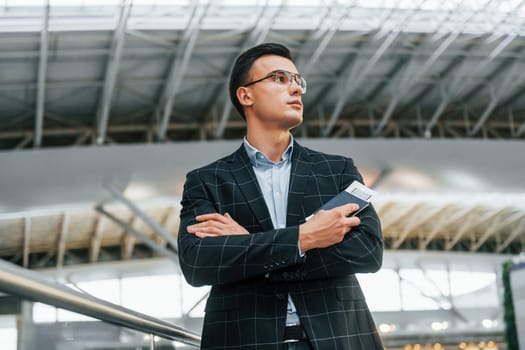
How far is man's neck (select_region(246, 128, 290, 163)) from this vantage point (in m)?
3.29

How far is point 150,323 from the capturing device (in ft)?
12.0

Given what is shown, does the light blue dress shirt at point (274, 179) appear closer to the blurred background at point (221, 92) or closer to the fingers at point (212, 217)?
the fingers at point (212, 217)

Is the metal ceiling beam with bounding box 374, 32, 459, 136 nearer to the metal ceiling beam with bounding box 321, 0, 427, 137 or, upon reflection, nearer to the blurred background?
the blurred background

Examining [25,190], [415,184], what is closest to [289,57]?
[25,190]

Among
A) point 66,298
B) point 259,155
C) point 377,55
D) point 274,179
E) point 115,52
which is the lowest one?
point 66,298

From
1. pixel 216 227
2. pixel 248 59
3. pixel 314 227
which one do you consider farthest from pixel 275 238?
pixel 248 59

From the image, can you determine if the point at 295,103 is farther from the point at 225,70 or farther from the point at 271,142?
the point at 225,70

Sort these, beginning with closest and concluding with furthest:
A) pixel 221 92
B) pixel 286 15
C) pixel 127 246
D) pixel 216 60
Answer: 1. pixel 286 15
2. pixel 216 60
3. pixel 221 92
4. pixel 127 246

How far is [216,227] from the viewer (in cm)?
300

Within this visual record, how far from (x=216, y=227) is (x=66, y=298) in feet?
2.58

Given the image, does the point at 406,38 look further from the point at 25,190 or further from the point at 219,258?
the point at 219,258

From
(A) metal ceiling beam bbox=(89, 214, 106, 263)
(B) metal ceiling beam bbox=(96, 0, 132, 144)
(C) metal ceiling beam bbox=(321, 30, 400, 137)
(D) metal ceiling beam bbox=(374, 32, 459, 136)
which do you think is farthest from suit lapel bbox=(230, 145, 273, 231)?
(A) metal ceiling beam bbox=(89, 214, 106, 263)

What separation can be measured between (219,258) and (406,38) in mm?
24818

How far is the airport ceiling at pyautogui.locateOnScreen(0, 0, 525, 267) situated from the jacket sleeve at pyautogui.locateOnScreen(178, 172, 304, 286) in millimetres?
18575
